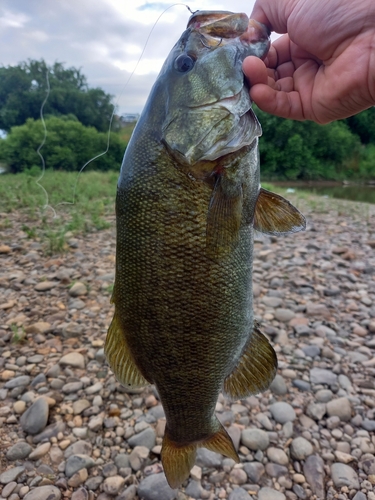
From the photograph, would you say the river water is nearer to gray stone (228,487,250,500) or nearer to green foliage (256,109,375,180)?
green foliage (256,109,375,180)

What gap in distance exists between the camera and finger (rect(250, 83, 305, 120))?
5.68 feet

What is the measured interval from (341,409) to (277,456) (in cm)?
77

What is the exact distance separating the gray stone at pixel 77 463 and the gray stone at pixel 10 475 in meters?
0.30

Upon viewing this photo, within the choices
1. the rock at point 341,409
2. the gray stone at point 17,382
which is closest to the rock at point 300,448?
the rock at point 341,409

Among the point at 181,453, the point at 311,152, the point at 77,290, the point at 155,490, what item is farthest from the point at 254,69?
the point at 311,152

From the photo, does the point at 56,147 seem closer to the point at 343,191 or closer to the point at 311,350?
the point at 343,191

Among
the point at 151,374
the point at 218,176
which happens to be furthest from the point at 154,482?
the point at 218,176

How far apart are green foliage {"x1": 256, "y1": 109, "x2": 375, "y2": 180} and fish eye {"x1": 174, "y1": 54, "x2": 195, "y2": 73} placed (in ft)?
106

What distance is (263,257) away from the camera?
6602mm

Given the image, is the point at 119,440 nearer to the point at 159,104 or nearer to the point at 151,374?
the point at 151,374

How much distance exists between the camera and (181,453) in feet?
6.10

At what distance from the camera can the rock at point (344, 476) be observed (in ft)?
8.25

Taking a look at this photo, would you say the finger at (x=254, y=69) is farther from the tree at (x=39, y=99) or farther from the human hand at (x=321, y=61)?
the tree at (x=39, y=99)

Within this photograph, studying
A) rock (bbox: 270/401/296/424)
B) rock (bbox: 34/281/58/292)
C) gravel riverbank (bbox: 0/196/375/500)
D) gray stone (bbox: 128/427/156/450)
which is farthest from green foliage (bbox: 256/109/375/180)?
gray stone (bbox: 128/427/156/450)
